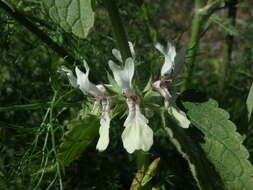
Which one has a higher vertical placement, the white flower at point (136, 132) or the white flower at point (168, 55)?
the white flower at point (168, 55)

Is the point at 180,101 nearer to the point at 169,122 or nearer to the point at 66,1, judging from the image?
the point at 169,122

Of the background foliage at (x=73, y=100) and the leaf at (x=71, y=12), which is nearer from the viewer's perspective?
the leaf at (x=71, y=12)

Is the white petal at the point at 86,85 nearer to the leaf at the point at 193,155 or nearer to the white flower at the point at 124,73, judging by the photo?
the white flower at the point at 124,73

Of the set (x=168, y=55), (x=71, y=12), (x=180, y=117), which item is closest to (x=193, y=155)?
(x=180, y=117)

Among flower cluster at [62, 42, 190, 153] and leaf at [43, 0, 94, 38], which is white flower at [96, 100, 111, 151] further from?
leaf at [43, 0, 94, 38]

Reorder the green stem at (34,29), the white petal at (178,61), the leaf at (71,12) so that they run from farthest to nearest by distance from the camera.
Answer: the green stem at (34,29), the white petal at (178,61), the leaf at (71,12)

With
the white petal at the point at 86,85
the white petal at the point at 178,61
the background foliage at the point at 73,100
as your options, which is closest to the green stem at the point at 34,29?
the background foliage at the point at 73,100

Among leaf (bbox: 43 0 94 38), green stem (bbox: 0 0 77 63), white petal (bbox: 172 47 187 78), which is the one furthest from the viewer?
green stem (bbox: 0 0 77 63)

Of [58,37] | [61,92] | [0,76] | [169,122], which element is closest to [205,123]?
[169,122]

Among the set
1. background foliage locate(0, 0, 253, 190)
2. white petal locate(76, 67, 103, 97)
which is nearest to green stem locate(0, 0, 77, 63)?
background foliage locate(0, 0, 253, 190)
